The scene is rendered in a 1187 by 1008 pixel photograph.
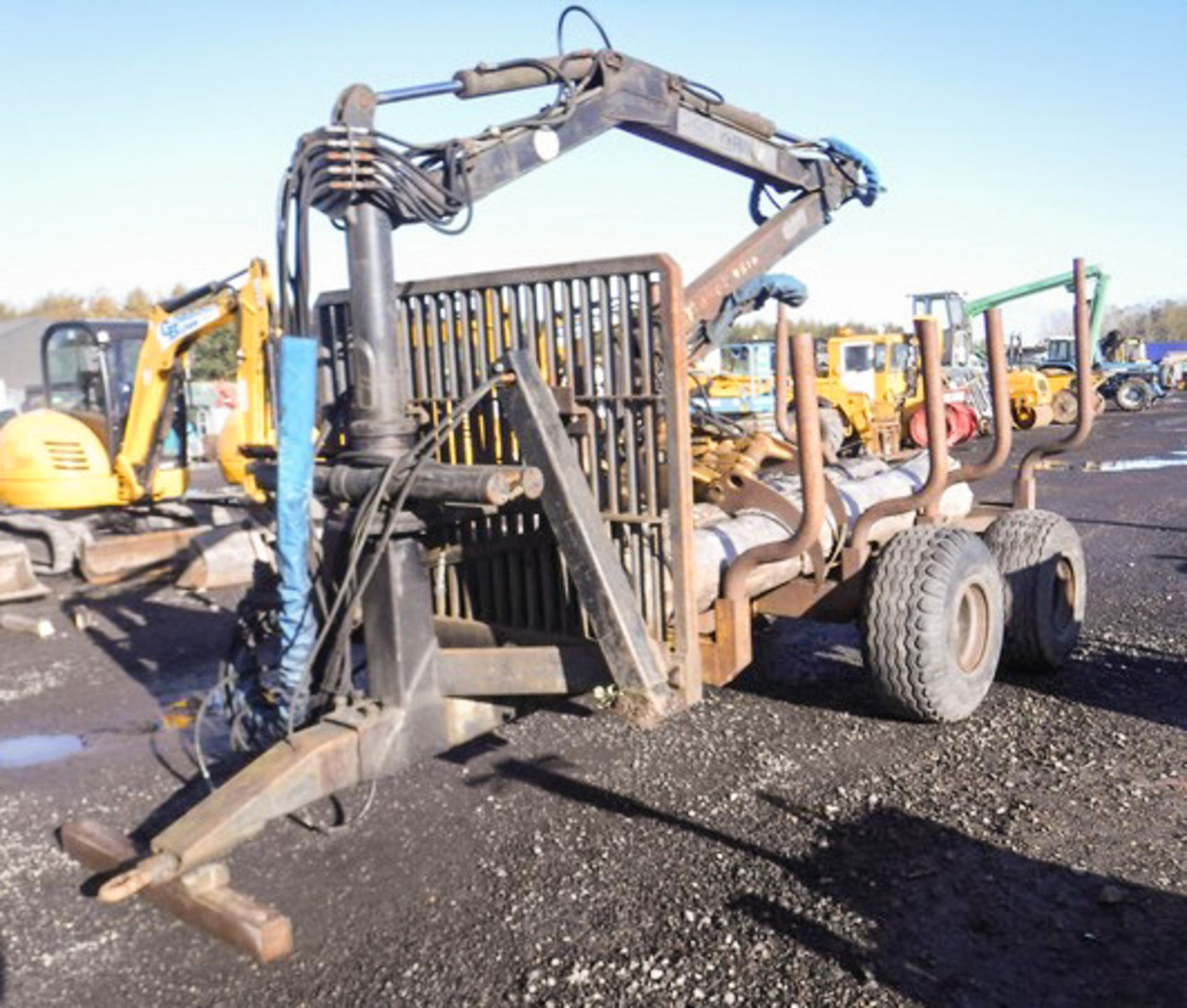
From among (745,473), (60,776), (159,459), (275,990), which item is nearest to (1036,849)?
(745,473)

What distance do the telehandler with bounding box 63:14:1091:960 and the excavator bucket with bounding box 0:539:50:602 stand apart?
619 cm

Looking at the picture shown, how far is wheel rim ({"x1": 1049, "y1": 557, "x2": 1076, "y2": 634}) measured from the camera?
6496 mm

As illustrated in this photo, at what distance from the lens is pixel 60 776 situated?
574cm

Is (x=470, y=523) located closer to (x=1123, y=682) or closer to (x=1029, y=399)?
(x=1123, y=682)

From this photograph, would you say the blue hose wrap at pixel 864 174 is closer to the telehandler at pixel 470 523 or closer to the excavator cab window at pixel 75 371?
the telehandler at pixel 470 523

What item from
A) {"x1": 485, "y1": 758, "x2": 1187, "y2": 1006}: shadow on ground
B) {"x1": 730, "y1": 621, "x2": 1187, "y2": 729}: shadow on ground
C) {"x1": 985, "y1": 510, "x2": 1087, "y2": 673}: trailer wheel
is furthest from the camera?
{"x1": 985, "y1": 510, "x2": 1087, "y2": 673}: trailer wheel

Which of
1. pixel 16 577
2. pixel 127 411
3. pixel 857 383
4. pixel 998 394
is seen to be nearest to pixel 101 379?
pixel 127 411

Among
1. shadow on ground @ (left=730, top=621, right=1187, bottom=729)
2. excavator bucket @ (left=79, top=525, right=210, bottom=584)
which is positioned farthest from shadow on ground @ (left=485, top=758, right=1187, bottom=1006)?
excavator bucket @ (left=79, top=525, right=210, bottom=584)

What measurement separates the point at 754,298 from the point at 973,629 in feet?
9.35

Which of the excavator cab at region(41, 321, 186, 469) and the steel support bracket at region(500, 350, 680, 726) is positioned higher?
the excavator cab at region(41, 321, 186, 469)

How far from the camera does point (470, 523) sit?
4.75 m

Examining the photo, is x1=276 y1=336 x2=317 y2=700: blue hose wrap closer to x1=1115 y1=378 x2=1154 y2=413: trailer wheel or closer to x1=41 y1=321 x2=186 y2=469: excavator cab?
x1=41 y1=321 x2=186 y2=469: excavator cab

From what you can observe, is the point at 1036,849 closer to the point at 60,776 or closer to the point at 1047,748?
the point at 1047,748

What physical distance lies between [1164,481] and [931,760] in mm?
12286
